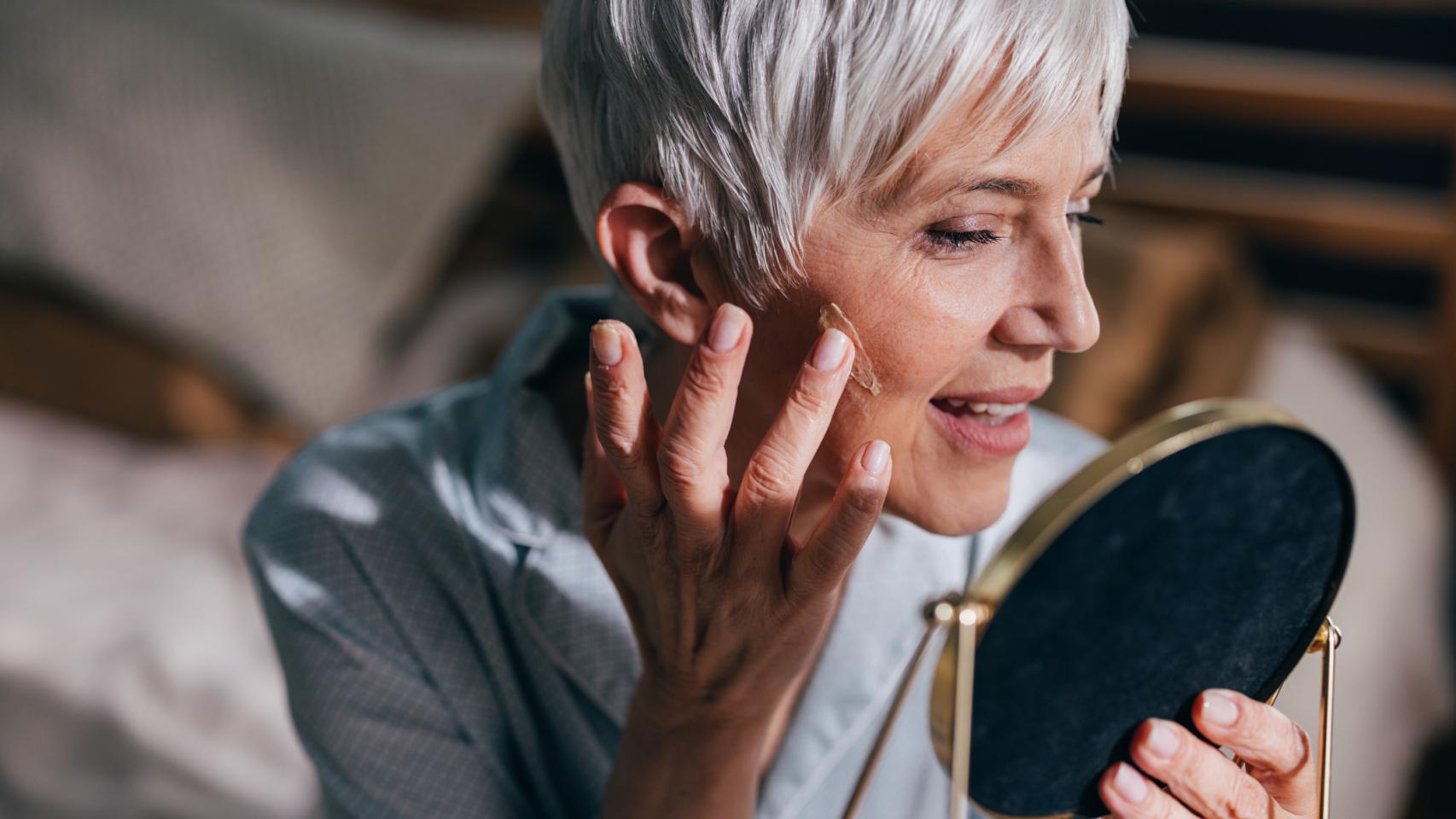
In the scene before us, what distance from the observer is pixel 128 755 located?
A: 60.4 inches

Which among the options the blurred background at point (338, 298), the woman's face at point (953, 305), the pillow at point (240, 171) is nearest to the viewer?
the woman's face at point (953, 305)

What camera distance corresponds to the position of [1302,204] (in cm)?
212

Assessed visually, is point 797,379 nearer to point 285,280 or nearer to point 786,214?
point 786,214

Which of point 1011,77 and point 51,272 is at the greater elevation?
point 1011,77

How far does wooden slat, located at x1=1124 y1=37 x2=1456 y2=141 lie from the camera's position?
197cm

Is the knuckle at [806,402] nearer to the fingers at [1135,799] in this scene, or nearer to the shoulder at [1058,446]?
the fingers at [1135,799]

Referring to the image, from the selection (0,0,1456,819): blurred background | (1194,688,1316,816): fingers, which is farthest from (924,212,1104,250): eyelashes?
(0,0,1456,819): blurred background

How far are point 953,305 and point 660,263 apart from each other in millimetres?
192

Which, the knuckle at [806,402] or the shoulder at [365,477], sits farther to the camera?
the shoulder at [365,477]

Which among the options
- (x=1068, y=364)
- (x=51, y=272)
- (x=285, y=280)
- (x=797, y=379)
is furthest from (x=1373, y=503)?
(x=51, y=272)

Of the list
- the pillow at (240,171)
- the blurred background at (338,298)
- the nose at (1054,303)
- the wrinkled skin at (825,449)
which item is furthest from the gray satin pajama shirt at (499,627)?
the pillow at (240,171)

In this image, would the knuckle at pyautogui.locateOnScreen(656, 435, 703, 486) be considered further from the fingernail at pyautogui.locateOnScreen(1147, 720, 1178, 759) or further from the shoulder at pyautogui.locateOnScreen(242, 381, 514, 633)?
the shoulder at pyautogui.locateOnScreen(242, 381, 514, 633)

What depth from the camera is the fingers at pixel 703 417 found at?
55 centimetres

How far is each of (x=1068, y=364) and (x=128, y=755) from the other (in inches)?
53.4
